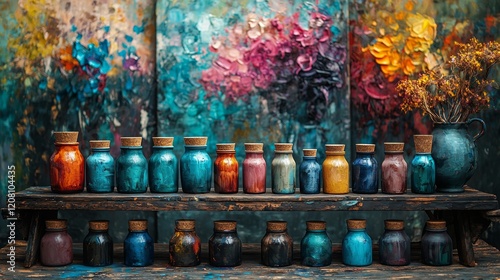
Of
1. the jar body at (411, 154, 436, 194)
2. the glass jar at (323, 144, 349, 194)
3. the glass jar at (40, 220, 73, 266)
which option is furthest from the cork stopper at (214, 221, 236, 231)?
the jar body at (411, 154, 436, 194)

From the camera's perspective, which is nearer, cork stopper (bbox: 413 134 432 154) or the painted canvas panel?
cork stopper (bbox: 413 134 432 154)

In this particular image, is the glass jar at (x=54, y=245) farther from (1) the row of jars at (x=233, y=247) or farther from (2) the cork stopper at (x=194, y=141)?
(2) the cork stopper at (x=194, y=141)

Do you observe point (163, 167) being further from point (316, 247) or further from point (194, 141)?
point (316, 247)

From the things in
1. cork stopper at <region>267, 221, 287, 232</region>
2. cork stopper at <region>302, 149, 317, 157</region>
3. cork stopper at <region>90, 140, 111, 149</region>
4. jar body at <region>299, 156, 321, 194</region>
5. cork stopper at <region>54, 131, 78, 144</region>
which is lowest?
cork stopper at <region>267, 221, 287, 232</region>

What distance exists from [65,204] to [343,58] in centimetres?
168

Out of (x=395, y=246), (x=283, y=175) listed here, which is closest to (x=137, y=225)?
(x=283, y=175)

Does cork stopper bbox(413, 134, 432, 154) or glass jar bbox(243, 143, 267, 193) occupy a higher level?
cork stopper bbox(413, 134, 432, 154)

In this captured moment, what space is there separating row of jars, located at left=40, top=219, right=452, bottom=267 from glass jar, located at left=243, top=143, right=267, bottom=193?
18 centimetres

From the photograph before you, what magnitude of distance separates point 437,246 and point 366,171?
0.46 meters

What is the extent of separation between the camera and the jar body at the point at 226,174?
3.12m

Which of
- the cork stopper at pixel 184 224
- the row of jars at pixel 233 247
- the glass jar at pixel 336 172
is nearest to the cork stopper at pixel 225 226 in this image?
the row of jars at pixel 233 247

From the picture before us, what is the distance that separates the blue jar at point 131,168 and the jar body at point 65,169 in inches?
7.6

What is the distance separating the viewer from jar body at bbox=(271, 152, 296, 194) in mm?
3113

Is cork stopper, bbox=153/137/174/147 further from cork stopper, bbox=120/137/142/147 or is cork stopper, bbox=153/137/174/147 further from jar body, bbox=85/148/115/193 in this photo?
jar body, bbox=85/148/115/193
